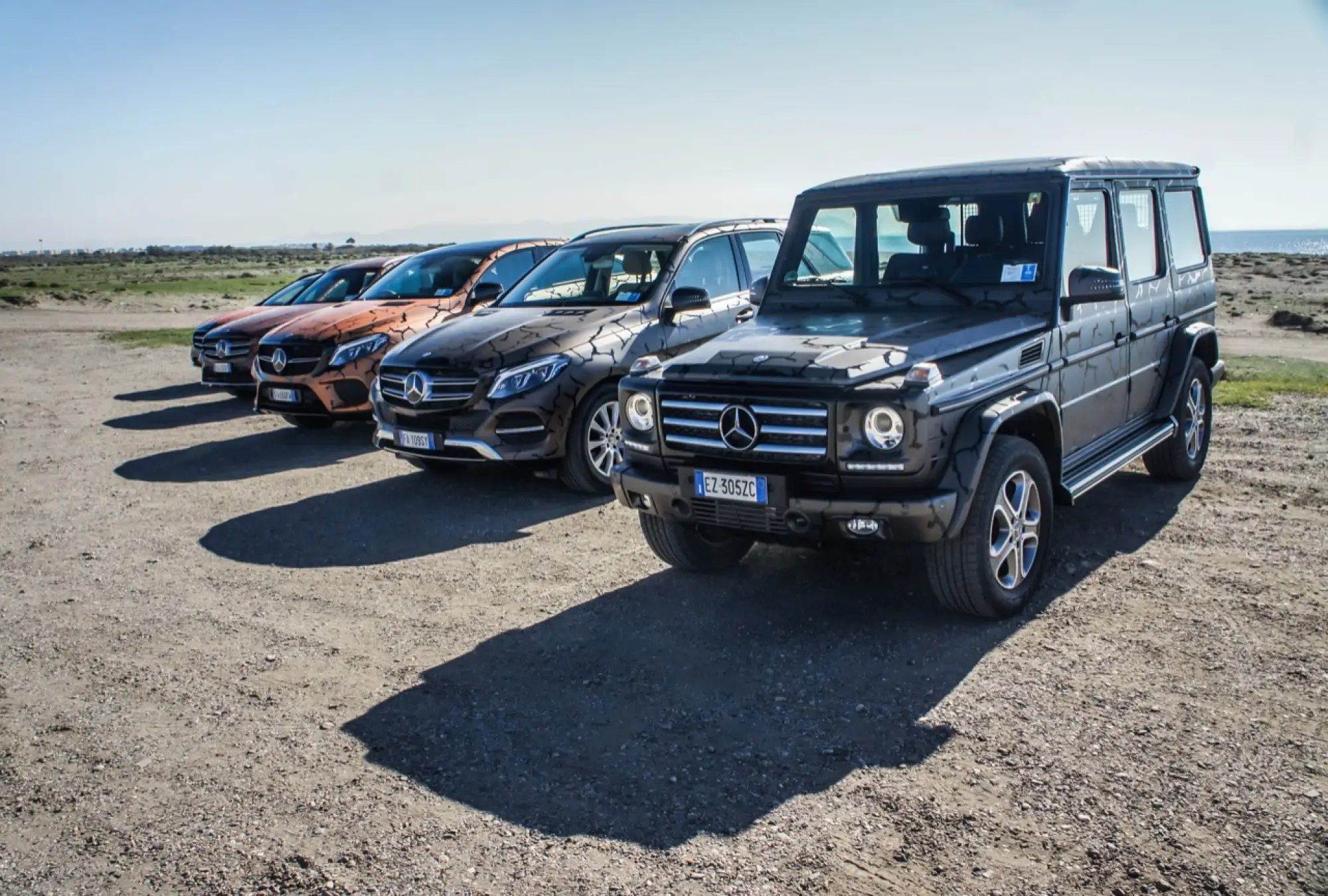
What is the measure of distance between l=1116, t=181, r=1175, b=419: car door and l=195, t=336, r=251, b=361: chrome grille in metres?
10.3

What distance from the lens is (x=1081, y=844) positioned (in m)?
3.44

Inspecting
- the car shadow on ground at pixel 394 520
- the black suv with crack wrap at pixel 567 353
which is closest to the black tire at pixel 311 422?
the car shadow on ground at pixel 394 520

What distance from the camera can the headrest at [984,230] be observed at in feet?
19.9

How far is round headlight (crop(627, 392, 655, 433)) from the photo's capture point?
18.1 ft

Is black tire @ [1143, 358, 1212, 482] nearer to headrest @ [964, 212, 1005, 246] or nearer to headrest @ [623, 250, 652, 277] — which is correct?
headrest @ [964, 212, 1005, 246]

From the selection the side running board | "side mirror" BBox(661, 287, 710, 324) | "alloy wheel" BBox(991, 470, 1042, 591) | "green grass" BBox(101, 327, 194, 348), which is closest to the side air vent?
"alloy wheel" BBox(991, 470, 1042, 591)

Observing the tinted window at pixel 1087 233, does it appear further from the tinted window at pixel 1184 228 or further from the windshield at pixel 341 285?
the windshield at pixel 341 285

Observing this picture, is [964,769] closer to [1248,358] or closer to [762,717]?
[762,717]

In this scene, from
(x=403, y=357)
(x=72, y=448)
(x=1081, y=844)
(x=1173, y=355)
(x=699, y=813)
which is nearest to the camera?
(x=1081, y=844)

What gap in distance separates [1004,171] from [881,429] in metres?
2.12

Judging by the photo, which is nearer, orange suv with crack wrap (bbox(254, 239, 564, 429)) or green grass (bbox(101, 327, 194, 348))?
orange suv with crack wrap (bbox(254, 239, 564, 429))

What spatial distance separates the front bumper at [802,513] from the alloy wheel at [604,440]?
9.11 ft

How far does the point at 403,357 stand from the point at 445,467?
127 centimetres

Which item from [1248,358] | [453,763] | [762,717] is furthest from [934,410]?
[1248,358]
